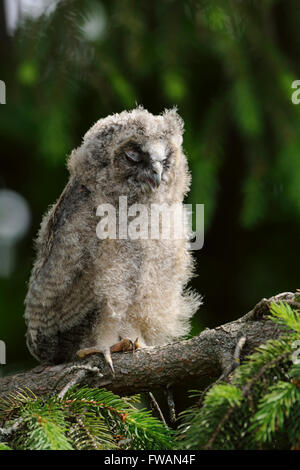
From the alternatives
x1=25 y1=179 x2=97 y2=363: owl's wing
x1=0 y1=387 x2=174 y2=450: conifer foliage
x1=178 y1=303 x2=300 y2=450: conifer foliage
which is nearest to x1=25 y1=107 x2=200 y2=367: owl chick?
x1=25 y1=179 x2=97 y2=363: owl's wing

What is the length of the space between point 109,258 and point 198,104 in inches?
75.0

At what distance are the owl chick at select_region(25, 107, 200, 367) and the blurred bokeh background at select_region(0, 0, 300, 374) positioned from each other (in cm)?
64

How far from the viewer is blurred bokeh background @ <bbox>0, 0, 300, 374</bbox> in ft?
11.7

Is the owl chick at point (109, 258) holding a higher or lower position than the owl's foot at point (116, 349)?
higher

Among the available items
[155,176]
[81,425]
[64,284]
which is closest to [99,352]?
[64,284]

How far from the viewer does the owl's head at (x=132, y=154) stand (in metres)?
3.03

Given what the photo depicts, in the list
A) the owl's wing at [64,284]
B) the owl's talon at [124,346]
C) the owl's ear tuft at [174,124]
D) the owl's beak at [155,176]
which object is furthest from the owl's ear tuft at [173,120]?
the owl's talon at [124,346]

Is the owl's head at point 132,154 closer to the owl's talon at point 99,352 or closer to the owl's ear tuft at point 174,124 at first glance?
the owl's ear tuft at point 174,124

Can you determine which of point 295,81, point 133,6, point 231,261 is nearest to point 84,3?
point 133,6

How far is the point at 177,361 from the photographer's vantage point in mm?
2246

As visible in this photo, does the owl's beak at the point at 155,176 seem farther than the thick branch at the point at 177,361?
Yes

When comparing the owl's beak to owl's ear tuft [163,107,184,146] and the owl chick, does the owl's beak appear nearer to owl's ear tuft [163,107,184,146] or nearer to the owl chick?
the owl chick

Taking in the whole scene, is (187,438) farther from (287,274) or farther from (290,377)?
(287,274)

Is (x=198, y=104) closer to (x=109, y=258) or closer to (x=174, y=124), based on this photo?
(x=174, y=124)
